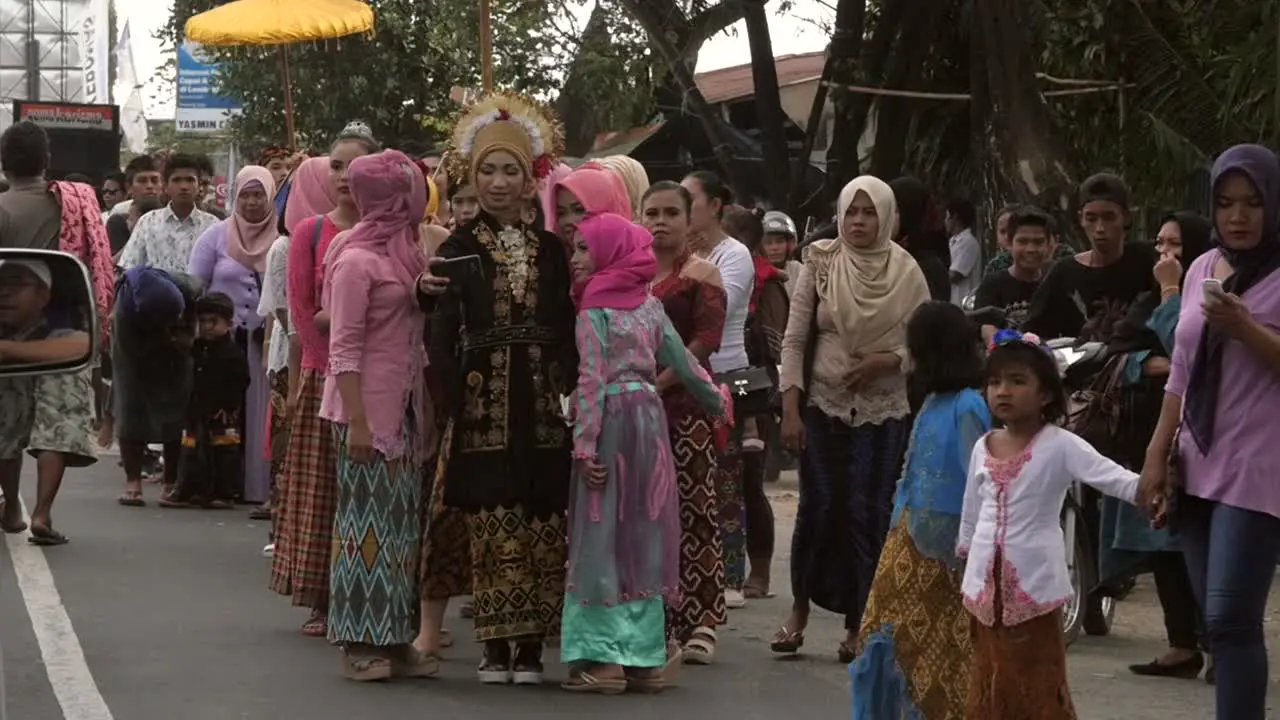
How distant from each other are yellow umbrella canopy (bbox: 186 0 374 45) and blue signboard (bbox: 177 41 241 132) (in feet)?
61.2

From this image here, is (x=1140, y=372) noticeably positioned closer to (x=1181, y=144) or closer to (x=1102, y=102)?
(x=1181, y=144)

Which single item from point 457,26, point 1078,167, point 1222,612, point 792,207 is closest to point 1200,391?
point 1222,612

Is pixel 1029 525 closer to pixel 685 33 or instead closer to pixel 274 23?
pixel 274 23

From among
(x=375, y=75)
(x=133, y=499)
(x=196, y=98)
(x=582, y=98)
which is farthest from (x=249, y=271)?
(x=196, y=98)

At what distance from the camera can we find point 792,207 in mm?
23875

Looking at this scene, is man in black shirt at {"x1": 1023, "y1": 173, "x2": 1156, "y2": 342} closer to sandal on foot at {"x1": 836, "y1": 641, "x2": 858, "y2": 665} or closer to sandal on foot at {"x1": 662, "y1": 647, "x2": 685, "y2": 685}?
sandal on foot at {"x1": 836, "y1": 641, "x2": 858, "y2": 665}

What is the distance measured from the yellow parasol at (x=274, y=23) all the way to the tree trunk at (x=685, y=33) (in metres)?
4.41

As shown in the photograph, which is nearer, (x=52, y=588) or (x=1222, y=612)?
(x=1222, y=612)

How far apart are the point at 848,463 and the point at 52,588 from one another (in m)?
3.91

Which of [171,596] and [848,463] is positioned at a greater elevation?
[848,463]

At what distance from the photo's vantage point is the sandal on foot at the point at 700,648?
33.1 feet

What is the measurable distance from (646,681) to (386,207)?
6.48 ft

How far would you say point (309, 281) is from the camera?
33.7 ft

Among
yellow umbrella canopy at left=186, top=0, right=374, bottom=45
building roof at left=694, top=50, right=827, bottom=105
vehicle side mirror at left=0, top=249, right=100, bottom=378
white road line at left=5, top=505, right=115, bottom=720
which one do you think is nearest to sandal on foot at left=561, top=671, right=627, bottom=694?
white road line at left=5, top=505, right=115, bottom=720
